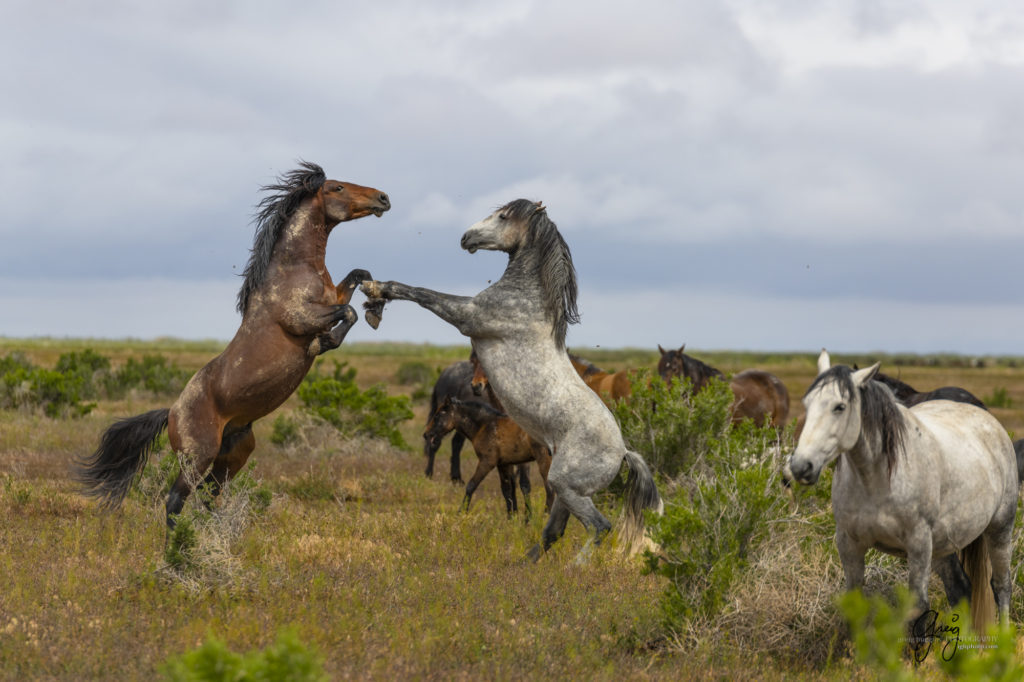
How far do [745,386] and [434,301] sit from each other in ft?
38.8

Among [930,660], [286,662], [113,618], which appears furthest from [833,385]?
[113,618]

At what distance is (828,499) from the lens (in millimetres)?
8688

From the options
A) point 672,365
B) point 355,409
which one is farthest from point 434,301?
point 355,409

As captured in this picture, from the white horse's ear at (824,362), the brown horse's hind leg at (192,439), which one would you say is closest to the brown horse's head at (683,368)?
the brown horse's hind leg at (192,439)

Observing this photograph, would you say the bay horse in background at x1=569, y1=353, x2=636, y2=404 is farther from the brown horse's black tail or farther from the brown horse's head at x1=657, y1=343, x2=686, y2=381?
the brown horse's black tail

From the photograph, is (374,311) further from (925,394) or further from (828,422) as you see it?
(925,394)

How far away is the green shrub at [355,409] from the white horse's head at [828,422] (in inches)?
515

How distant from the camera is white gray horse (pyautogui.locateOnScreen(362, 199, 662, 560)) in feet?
24.0

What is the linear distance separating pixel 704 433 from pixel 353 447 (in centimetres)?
743

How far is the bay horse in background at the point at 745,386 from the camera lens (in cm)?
1584

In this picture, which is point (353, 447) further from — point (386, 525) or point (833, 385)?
point (833, 385)

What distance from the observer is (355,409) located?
1795 centimetres

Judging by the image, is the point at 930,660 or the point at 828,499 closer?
the point at 930,660

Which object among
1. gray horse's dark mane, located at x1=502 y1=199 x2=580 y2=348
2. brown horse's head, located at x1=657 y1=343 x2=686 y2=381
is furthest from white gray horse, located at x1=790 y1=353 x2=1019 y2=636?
brown horse's head, located at x1=657 y1=343 x2=686 y2=381
